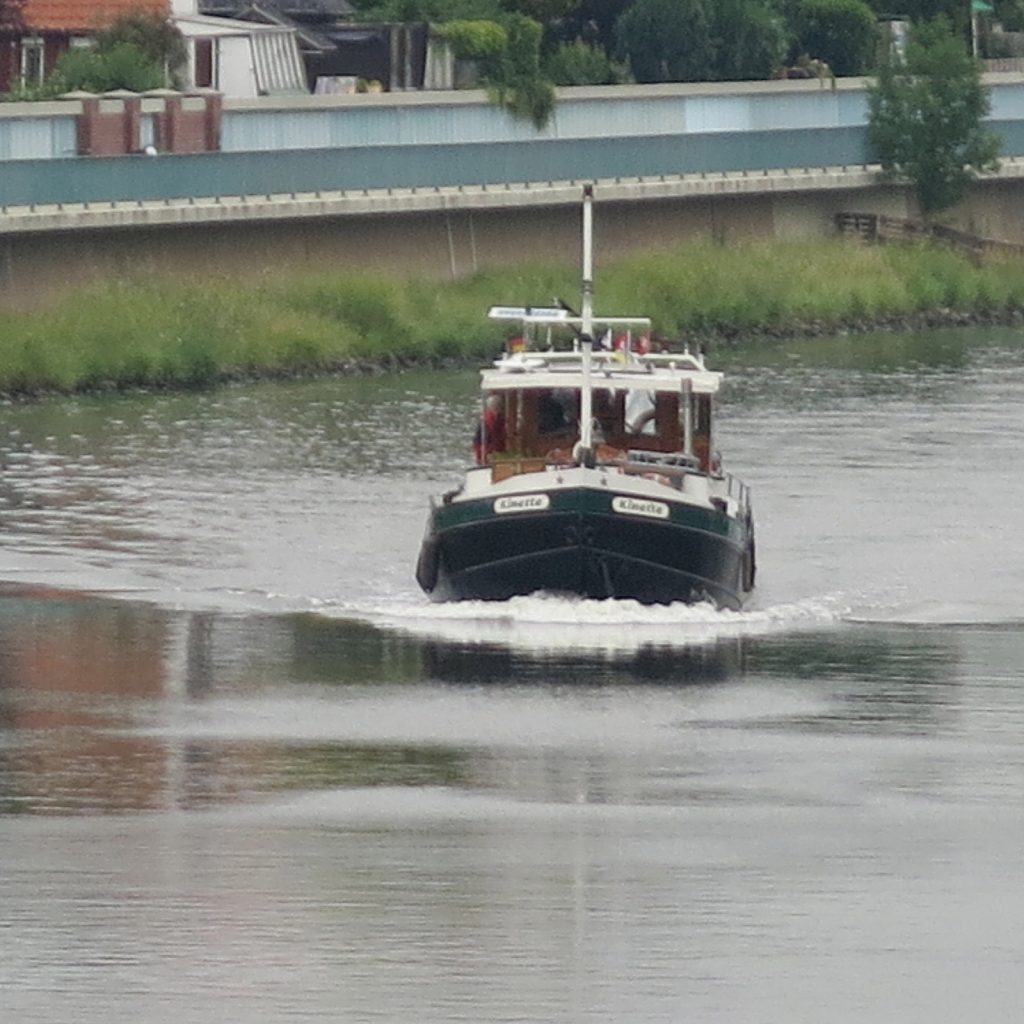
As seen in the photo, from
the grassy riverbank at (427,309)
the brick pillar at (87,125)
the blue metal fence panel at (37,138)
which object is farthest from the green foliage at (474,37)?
the blue metal fence panel at (37,138)

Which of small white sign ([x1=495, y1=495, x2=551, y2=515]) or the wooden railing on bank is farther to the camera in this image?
the wooden railing on bank

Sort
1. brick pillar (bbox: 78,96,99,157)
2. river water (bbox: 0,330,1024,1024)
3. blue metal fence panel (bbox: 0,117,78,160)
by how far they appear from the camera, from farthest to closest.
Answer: brick pillar (bbox: 78,96,99,157) → blue metal fence panel (bbox: 0,117,78,160) → river water (bbox: 0,330,1024,1024)

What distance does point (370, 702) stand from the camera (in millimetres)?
26609

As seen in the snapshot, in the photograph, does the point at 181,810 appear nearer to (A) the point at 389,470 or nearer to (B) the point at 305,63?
(A) the point at 389,470

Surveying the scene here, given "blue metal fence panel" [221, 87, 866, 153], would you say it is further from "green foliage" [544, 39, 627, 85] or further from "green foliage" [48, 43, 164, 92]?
"green foliage" [544, 39, 627, 85]

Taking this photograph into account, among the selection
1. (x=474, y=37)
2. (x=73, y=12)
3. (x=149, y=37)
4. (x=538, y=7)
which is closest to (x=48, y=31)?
(x=73, y=12)

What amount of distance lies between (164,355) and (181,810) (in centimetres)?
3254

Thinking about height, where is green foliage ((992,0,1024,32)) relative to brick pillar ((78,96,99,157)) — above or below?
above

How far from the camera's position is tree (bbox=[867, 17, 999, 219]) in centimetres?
7581

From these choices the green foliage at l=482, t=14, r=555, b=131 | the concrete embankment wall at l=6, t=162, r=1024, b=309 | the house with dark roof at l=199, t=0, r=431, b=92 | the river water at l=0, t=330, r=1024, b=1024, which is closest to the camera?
the river water at l=0, t=330, r=1024, b=1024

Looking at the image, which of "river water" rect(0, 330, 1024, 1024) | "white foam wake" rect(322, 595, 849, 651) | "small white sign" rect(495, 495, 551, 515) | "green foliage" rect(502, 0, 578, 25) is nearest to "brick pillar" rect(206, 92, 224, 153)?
"river water" rect(0, 330, 1024, 1024)

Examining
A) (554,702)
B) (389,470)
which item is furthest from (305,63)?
(554,702)

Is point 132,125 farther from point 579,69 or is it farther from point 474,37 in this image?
point 579,69

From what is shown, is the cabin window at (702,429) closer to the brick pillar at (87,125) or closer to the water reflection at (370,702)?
the water reflection at (370,702)
